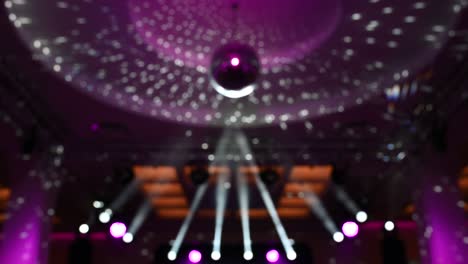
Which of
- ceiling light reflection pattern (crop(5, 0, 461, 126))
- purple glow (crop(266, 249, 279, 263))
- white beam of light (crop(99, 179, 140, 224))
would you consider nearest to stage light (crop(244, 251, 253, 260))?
purple glow (crop(266, 249, 279, 263))

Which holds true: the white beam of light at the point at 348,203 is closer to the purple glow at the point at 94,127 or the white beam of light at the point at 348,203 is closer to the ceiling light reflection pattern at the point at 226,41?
the purple glow at the point at 94,127

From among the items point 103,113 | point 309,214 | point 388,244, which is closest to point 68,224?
point 309,214

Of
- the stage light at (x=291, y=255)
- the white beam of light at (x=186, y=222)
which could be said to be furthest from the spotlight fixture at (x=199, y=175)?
the stage light at (x=291, y=255)

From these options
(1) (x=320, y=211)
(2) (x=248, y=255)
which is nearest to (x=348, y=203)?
(1) (x=320, y=211)

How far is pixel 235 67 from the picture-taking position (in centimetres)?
312

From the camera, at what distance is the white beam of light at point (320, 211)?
9999mm

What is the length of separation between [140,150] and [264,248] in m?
4.58

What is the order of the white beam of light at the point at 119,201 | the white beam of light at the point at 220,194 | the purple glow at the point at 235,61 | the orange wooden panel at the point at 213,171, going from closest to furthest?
the purple glow at the point at 235,61, the white beam of light at the point at 220,194, the orange wooden panel at the point at 213,171, the white beam of light at the point at 119,201

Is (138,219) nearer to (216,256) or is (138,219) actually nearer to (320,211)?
(216,256)

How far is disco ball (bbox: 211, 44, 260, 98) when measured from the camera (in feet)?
10.3

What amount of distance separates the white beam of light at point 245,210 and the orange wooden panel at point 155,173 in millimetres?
1122

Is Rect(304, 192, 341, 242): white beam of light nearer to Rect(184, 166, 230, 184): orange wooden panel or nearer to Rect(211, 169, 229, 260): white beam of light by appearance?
Rect(211, 169, 229, 260): white beam of light

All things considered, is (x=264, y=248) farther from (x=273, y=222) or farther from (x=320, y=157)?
(x=320, y=157)

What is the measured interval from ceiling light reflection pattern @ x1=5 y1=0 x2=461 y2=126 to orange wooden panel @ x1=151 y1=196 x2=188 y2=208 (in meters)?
5.86
